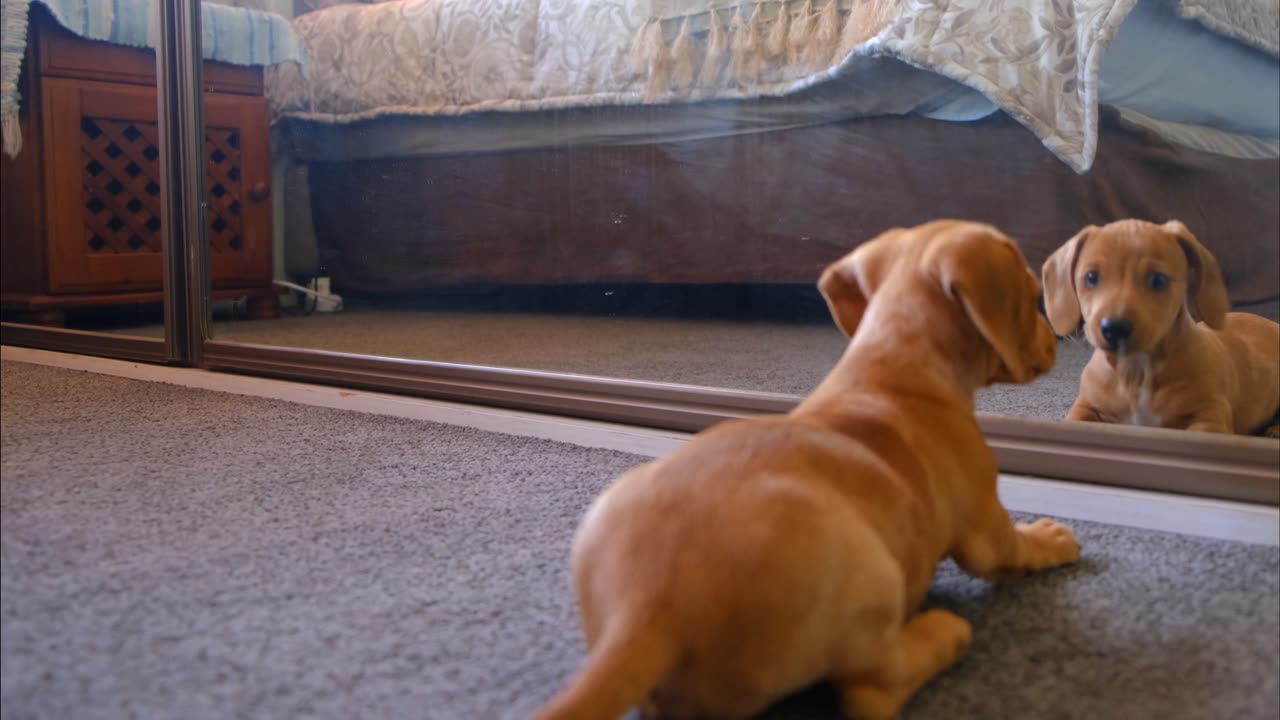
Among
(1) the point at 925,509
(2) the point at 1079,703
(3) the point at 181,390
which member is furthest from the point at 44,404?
(2) the point at 1079,703

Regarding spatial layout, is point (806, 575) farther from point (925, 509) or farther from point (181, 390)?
point (181, 390)

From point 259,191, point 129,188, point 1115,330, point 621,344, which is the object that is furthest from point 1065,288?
point 129,188

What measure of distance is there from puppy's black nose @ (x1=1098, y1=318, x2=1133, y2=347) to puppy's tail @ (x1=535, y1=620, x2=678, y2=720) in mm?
719

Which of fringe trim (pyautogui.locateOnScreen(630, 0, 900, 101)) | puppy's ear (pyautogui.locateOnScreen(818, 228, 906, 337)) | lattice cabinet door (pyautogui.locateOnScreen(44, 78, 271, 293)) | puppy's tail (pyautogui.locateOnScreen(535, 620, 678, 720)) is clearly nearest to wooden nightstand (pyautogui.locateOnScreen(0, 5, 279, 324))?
lattice cabinet door (pyautogui.locateOnScreen(44, 78, 271, 293))

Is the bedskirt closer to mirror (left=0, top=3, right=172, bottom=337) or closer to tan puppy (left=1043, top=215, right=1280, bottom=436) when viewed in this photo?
tan puppy (left=1043, top=215, right=1280, bottom=436)

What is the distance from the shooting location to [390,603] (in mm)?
791

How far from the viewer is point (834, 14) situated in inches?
58.4

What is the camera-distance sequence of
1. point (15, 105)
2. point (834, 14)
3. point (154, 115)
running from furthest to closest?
point (15, 105), point (154, 115), point (834, 14)

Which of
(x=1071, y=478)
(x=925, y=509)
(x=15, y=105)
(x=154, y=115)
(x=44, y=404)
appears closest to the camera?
(x=925, y=509)

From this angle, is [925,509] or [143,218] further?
[143,218]

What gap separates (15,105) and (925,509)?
208 cm

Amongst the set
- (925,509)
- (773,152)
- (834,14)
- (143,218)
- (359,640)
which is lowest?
(359,640)

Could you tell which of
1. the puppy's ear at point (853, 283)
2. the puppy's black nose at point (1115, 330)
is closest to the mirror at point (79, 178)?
the puppy's ear at point (853, 283)

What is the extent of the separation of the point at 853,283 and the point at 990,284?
133 mm
